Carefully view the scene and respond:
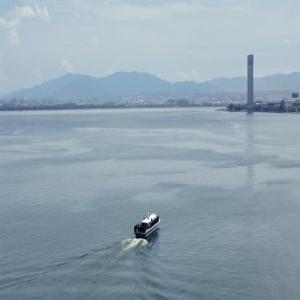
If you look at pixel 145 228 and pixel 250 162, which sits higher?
pixel 145 228

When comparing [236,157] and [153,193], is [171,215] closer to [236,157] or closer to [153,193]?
[153,193]

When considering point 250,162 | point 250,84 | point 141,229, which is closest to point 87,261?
point 141,229

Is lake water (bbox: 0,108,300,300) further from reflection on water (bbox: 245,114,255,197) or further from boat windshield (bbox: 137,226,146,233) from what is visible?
boat windshield (bbox: 137,226,146,233)

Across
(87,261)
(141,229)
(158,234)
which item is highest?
(141,229)

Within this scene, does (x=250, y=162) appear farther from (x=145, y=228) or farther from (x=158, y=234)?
(x=145, y=228)

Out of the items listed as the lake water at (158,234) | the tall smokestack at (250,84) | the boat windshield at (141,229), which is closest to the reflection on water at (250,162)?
the lake water at (158,234)

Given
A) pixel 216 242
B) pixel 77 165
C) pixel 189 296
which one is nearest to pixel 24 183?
pixel 77 165

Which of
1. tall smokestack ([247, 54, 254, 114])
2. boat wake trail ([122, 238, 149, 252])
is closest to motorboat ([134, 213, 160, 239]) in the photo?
boat wake trail ([122, 238, 149, 252])

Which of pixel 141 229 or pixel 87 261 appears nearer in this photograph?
pixel 87 261
